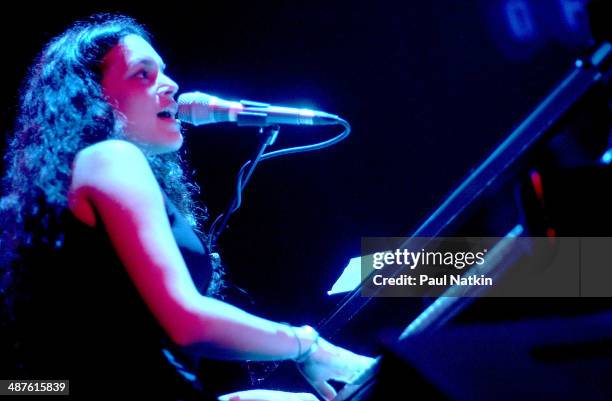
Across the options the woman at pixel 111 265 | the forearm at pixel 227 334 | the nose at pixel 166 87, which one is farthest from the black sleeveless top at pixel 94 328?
the nose at pixel 166 87

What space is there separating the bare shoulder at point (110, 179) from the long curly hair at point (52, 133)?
0.07 meters

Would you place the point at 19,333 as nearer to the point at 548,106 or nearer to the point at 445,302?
the point at 445,302

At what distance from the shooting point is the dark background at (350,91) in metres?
2.21

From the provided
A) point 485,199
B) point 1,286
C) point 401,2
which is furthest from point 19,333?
point 401,2

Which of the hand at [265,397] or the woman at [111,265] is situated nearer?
the woman at [111,265]

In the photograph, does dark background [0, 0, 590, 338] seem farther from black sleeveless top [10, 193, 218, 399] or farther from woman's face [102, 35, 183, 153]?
black sleeveless top [10, 193, 218, 399]

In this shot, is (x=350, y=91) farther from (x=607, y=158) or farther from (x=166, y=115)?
(x=607, y=158)

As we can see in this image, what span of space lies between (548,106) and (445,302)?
1.28ft

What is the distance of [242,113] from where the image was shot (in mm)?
1379

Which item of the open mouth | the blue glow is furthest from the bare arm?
the blue glow

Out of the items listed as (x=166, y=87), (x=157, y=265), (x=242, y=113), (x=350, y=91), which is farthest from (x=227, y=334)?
(x=350, y=91)

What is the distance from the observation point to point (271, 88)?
2.31 metres

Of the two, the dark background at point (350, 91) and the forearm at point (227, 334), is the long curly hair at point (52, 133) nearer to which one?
the forearm at point (227, 334)

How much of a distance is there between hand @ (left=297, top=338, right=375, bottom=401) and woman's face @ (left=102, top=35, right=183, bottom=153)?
0.72m
